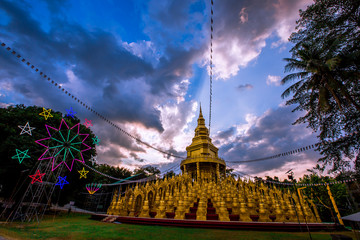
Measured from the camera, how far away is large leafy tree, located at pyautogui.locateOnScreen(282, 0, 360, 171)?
38.0 feet

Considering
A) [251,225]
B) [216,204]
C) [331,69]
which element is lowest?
[251,225]

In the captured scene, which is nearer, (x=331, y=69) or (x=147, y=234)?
(x=147, y=234)

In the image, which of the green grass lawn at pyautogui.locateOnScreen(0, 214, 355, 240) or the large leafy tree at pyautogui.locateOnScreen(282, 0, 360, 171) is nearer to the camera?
the green grass lawn at pyautogui.locateOnScreen(0, 214, 355, 240)

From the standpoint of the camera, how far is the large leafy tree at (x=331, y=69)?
11.6m

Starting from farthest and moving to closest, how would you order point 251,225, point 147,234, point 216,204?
point 216,204 < point 251,225 < point 147,234

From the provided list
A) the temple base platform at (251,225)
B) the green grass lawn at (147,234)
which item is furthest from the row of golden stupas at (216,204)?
the green grass lawn at (147,234)

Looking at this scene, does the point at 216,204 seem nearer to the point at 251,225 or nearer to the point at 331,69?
the point at 251,225

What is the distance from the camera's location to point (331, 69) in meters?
11.0

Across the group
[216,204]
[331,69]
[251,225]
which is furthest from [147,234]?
[331,69]

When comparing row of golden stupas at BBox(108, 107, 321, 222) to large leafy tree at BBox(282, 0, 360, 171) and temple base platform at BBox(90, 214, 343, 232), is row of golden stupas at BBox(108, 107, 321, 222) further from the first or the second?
large leafy tree at BBox(282, 0, 360, 171)

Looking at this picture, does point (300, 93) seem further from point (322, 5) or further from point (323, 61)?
point (322, 5)

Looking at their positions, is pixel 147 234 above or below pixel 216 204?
below

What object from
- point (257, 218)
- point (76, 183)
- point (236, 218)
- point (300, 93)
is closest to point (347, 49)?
point (300, 93)

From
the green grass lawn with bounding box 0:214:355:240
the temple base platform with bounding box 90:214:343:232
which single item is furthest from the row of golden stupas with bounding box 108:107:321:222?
the green grass lawn with bounding box 0:214:355:240
